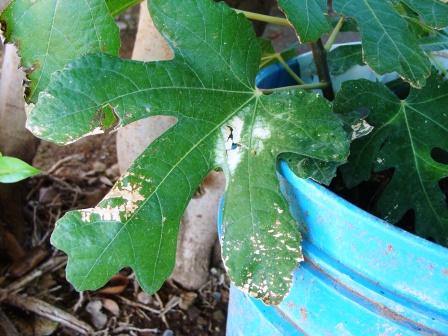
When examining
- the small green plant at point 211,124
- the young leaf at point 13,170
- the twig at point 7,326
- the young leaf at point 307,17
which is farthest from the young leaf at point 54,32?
the twig at point 7,326

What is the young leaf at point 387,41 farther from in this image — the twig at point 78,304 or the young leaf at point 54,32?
the twig at point 78,304

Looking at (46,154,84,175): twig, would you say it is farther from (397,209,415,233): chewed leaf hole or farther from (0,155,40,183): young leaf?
(397,209,415,233): chewed leaf hole

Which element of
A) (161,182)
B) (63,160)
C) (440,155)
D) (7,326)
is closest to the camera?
(161,182)

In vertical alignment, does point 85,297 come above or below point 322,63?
below

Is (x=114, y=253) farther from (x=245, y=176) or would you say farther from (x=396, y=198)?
(x=396, y=198)

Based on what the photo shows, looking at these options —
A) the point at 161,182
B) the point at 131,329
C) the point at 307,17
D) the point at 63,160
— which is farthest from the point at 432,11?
the point at 63,160

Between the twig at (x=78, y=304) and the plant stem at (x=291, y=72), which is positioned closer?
the plant stem at (x=291, y=72)

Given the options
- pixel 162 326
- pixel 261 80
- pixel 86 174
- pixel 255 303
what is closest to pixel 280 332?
pixel 255 303

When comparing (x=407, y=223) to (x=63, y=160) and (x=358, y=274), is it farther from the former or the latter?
(x=63, y=160)
